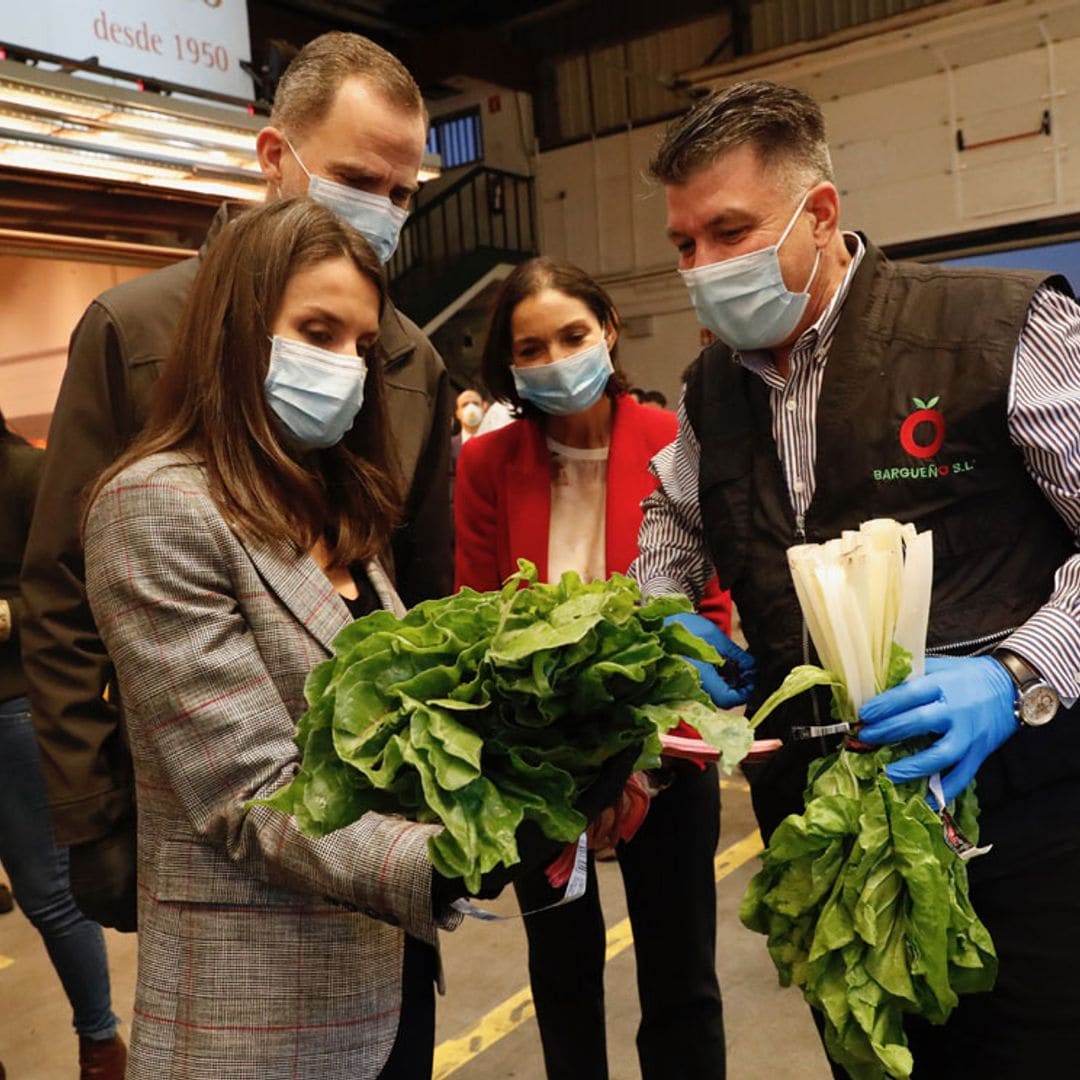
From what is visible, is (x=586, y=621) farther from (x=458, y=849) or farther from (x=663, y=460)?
(x=663, y=460)

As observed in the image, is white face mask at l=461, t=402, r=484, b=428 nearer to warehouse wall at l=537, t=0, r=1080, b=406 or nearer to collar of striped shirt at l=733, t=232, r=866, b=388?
warehouse wall at l=537, t=0, r=1080, b=406

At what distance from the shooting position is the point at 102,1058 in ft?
9.13

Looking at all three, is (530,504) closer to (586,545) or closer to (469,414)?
(586,545)

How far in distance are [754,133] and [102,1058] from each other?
2659 millimetres

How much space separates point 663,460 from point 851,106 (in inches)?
419

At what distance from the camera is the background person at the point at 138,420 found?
1755 millimetres

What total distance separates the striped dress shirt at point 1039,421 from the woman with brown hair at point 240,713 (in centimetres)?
72

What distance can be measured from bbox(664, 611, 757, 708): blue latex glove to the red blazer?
590 millimetres

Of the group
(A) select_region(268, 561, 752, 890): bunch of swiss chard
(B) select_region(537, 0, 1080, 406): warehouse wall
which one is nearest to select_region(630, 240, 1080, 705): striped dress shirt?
(A) select_region(268, 561, 752, 890): bunch of swiss chard

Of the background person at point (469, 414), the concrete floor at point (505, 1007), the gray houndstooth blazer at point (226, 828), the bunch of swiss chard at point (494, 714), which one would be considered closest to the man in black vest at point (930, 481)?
the bunch of swiss chard at point (494, 714)

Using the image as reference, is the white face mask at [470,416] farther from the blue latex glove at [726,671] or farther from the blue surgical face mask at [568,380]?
the blue latex glove at [726,671]

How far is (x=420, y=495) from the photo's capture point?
2.22 m

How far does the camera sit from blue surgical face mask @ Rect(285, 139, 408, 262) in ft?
7.20

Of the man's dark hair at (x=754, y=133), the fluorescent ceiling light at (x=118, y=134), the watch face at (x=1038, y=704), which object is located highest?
the fluorescent ceiling light at (x=118, y=134)
